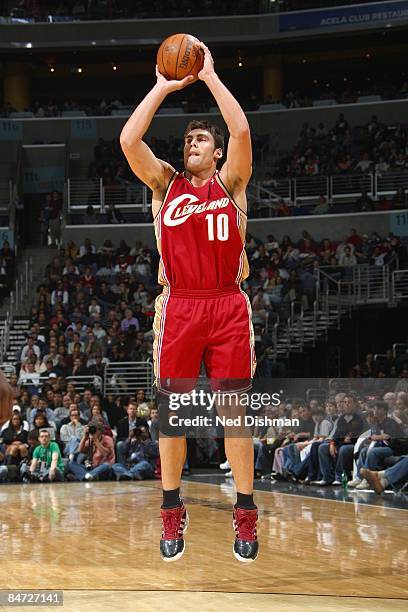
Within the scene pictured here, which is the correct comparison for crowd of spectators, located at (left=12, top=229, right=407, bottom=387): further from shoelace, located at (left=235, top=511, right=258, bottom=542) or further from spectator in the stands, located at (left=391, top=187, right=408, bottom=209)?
shoelace, located at (left=235, top=511, right=258, bottom=542)

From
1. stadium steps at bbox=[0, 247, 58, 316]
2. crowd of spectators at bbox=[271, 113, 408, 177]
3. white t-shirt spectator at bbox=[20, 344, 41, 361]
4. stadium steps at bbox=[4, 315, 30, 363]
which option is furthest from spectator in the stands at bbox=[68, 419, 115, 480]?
crowd of spectators at bbox=[271, 113, 408, 177]

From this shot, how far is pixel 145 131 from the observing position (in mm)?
5207

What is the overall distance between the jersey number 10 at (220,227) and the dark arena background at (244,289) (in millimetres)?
2224

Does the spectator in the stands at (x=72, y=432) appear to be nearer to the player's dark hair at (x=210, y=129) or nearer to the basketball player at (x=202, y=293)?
the basketball player at (x=202, y=293)

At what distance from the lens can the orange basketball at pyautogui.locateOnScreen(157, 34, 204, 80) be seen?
16.6ft

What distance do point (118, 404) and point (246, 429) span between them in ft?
33.0

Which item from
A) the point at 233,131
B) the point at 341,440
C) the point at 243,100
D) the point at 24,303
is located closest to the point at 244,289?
the point at 24,303

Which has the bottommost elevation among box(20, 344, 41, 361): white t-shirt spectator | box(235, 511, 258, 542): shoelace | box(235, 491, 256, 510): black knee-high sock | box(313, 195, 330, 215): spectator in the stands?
box(20, 344, 41, 361): white t-shirt spectator

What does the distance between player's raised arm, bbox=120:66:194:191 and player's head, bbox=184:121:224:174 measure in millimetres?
175

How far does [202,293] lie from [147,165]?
0.79 meters

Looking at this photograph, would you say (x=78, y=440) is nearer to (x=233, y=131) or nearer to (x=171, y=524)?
(x=171, y=524)

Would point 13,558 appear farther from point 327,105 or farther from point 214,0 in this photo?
point 214,0

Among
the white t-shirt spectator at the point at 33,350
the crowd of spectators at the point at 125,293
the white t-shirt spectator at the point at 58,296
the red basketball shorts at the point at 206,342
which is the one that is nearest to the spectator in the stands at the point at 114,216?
the crowd of spectators at the point at 125,293

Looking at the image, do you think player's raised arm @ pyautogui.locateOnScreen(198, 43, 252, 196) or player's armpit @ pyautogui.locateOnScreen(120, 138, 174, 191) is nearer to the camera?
player's raised arm @ pyautogui.locateOnScreen(198, 43, 252, 196)
